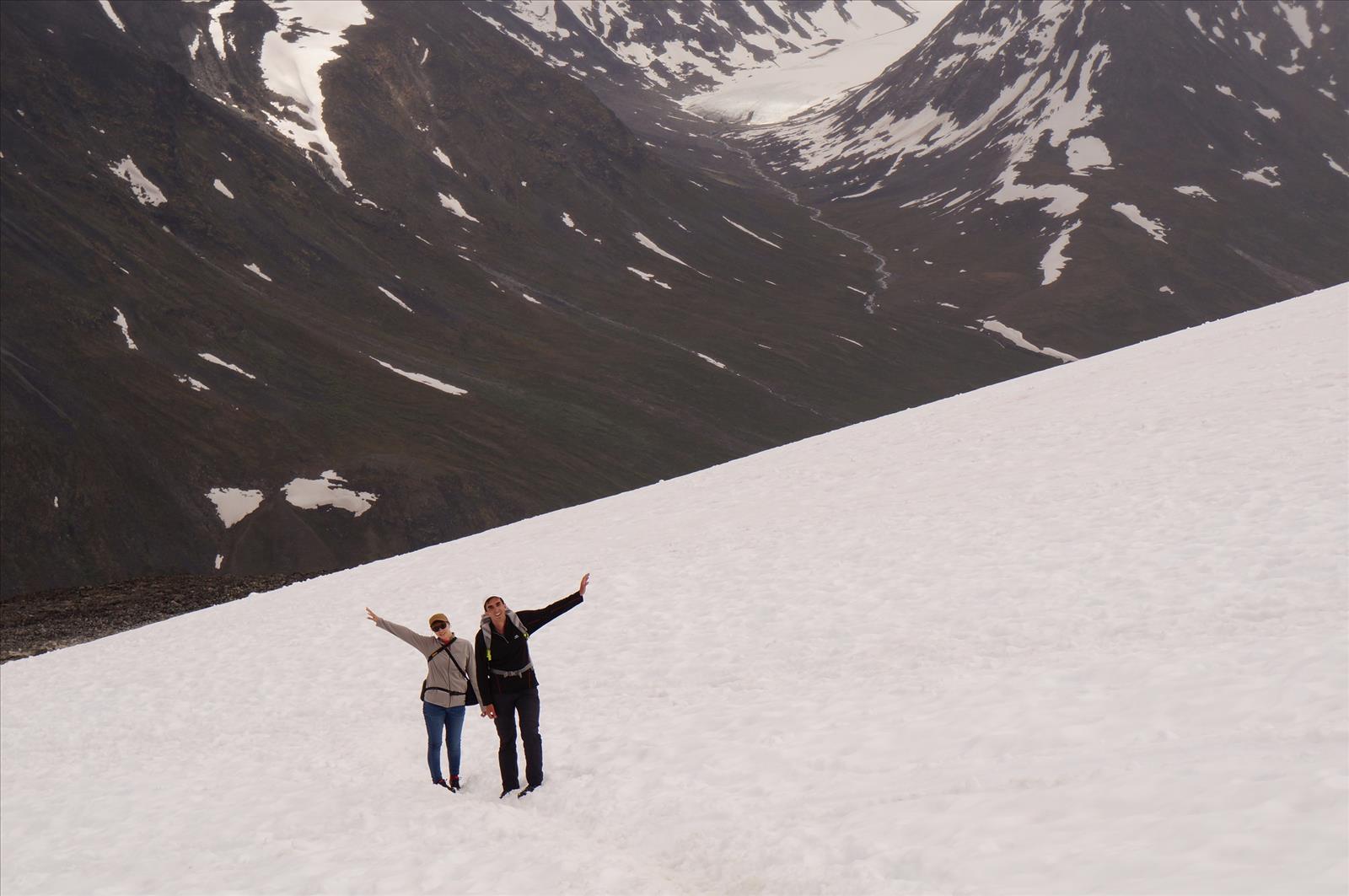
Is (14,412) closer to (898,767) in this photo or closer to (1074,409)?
(1074,409)

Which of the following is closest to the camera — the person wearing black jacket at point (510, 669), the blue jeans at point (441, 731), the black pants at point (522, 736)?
the person wearing black jacket at point (510, 669)

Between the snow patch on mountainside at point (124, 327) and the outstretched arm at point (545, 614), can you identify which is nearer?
the outstretched arm at point (545, 614)

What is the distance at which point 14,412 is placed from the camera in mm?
78312

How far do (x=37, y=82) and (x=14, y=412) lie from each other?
68.8 metres

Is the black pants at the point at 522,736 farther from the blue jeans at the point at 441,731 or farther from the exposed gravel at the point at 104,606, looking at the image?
the exposed gravel at the point at 104,606

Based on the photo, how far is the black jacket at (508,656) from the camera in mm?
13688

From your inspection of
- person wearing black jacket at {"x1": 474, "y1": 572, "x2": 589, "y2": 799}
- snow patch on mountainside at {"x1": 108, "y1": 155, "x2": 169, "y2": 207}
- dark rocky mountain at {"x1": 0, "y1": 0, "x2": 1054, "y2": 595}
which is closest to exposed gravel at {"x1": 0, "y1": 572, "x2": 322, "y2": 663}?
person wearing black jacket at {"x1": 474, "y1": 572, "x2": 589, "y2": 799}

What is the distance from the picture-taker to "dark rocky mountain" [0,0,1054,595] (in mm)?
84312

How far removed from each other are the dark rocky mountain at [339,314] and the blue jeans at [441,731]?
6495 centimetres

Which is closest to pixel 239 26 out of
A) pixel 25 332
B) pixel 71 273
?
pixel 71 273

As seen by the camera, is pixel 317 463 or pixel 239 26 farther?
pixel 239 26

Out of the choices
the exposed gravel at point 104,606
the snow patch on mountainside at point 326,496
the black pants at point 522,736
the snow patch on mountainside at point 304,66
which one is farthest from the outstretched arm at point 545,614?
the snow patch on mountainside at point 304,66

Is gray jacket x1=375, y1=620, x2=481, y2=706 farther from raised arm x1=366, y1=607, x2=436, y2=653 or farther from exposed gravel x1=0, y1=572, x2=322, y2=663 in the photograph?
exposed gravel x1=0, y1=572, x2=322, y2=663

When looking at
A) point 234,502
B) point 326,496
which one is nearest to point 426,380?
point 326,496
